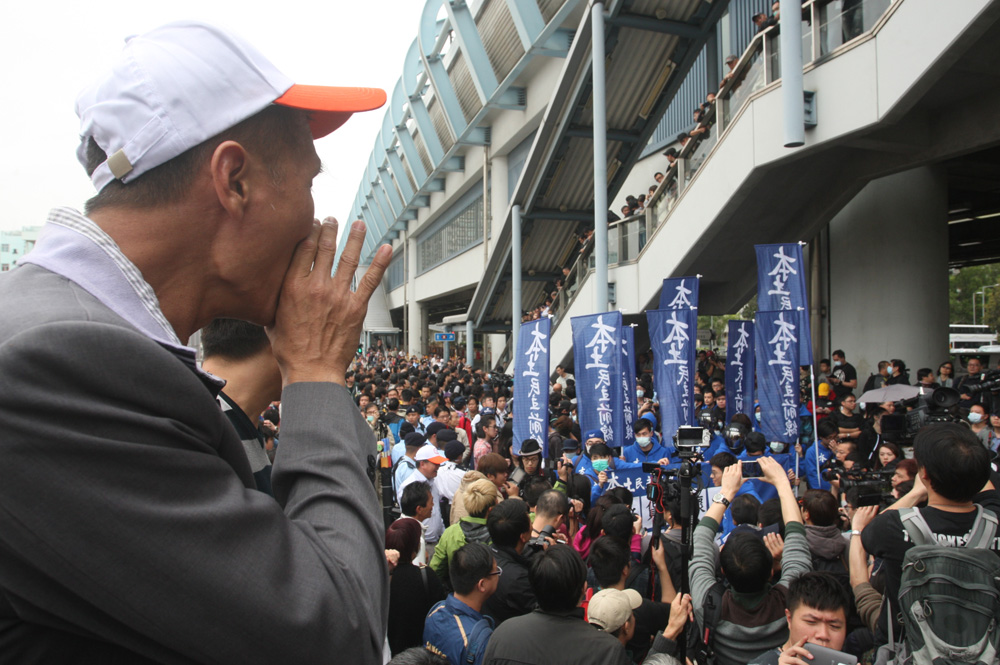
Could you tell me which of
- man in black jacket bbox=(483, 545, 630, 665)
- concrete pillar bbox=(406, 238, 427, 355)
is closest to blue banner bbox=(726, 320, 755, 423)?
man in black jacket bbox=(483, 545, 630, 665)

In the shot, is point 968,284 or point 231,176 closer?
point 231,176

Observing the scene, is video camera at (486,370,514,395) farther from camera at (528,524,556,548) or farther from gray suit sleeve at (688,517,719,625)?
gray suit sleeve at (688,517,719,625)

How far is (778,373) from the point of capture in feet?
25.5

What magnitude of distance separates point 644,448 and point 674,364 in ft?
4.15

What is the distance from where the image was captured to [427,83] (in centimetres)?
2950

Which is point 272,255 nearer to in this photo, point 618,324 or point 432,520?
point 432,520

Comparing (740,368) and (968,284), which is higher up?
(968,284)

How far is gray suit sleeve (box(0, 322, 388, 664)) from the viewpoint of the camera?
0.67 m

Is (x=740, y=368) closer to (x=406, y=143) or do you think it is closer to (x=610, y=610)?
(x=610, y=610)

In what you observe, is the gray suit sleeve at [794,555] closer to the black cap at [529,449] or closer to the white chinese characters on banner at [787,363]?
the black cap at [529,449]

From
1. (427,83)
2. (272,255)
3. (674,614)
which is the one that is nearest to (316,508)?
(272,255)

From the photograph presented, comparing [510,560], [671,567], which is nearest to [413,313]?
[510,560]

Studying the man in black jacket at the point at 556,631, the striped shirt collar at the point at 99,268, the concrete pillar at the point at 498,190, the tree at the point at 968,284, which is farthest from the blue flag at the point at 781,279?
the tree at the point at 968,284

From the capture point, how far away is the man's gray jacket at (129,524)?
0.67 metres
